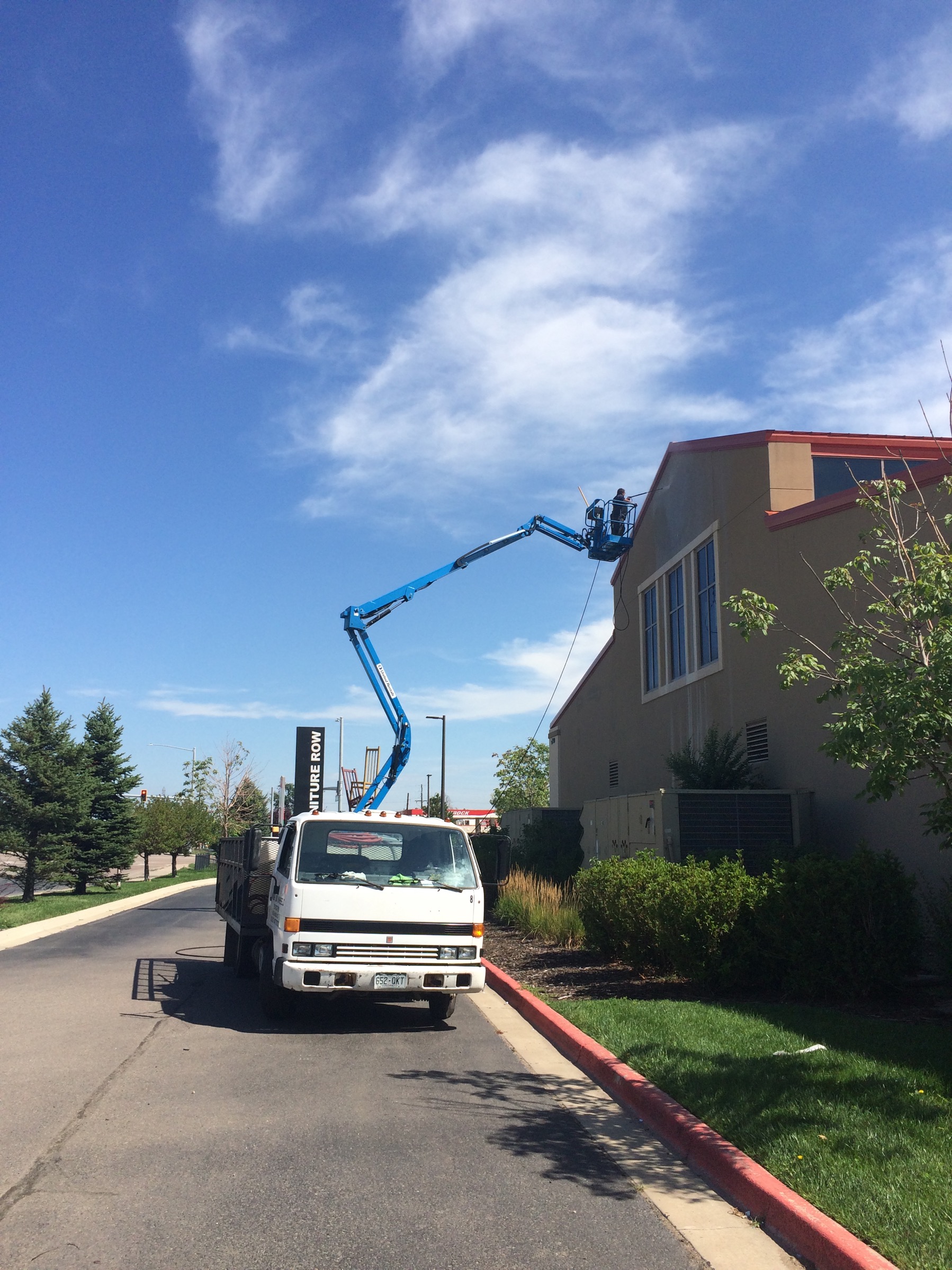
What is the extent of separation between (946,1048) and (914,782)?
18.2 feet

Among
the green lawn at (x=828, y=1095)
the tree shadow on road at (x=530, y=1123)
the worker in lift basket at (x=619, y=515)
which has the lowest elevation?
the tree shadow on road at (x=530, y=1123)

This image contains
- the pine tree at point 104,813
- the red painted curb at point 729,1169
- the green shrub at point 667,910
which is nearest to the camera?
the red painted curb at point 729,1169

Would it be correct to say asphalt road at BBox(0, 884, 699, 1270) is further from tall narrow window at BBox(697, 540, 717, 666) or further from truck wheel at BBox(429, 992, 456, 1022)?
tall narrow window at BBox(697, 540, 717, 666)

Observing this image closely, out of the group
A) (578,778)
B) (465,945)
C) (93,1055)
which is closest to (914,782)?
(465,945)

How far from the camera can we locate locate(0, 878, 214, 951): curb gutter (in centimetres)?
1712

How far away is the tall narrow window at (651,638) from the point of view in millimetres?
23531

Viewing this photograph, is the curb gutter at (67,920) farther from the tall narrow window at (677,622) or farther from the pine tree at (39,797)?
the tall narrow window at (677,622)

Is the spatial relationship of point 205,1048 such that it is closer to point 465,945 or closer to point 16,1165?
point 465,945

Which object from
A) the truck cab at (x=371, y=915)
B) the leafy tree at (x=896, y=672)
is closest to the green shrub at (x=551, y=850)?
the truck cab at (x=371, y=915)

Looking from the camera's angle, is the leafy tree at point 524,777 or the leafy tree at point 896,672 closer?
the leafy tree at point 896,672

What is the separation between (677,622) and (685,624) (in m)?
0.72

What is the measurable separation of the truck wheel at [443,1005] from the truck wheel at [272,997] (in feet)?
4.38

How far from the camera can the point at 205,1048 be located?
8.18 meters

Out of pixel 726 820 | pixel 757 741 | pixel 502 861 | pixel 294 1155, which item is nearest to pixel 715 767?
pixel 757 741
